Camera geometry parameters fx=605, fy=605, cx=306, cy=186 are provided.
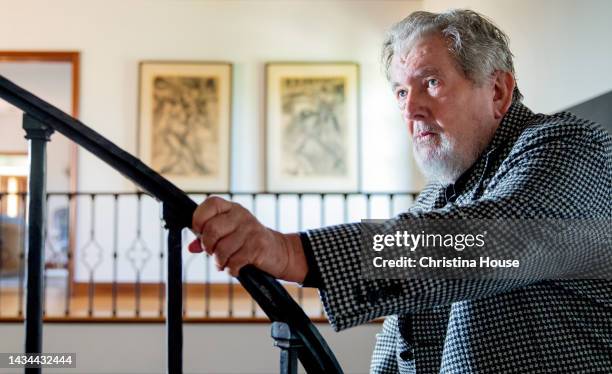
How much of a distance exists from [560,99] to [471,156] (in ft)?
7.53

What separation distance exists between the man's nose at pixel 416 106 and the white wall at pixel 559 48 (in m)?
1.77

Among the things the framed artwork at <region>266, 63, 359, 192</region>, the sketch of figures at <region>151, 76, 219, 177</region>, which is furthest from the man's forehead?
the sketch of figures at <region>151, 76, 219, 177</region>

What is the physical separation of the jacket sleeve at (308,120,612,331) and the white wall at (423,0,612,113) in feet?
6.22

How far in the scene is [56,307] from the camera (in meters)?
5.25

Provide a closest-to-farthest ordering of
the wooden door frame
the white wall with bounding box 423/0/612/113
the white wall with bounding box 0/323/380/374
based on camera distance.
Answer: the white wall with bounding box 423/0/612/113
the white wall with bounding box 0/323/380/374
the wooden door frame

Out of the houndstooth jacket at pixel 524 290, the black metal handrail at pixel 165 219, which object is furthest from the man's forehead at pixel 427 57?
the black metal handrail at pixel 165 219

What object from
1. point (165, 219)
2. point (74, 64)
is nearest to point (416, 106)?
point (165, 219)

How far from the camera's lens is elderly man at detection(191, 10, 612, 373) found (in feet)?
2.42

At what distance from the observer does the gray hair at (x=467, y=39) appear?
111 centimetres

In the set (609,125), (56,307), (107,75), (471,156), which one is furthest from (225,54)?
(471,156)

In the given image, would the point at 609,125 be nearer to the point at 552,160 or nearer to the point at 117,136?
the point at 552,160

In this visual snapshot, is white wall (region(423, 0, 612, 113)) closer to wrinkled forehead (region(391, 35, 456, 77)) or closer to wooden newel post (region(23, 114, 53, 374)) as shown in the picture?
wrinkled forehead (region(391, 35, 456, 77))

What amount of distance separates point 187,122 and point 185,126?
0.05 m

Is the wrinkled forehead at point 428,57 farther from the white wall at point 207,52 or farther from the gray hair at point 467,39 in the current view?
the white wall at point 207,52
